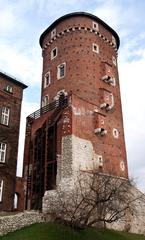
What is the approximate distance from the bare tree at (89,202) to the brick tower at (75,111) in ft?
4.91

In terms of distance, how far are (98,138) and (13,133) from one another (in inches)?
295

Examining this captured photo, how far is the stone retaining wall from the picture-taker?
774 inches

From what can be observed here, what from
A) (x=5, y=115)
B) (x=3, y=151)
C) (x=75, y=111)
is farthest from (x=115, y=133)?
(x=3, y=151)

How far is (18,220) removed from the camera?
20.4 meters

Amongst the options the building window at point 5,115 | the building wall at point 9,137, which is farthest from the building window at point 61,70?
the building window at point 5,115

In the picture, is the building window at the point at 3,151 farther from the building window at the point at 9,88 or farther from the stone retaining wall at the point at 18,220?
the stone retaining wall at the point at 18,220

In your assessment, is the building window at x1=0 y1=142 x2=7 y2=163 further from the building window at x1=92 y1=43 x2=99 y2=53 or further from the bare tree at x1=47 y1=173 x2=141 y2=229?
the building window at x1=92 y1=43 x2=99 y2=53

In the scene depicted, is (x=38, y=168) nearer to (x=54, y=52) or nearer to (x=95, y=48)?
(x=54, y=52)

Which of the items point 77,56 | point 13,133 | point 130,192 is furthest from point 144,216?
point 77,56

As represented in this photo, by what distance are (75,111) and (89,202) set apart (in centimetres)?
916

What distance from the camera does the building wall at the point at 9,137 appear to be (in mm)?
24859

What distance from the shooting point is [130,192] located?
28141mm

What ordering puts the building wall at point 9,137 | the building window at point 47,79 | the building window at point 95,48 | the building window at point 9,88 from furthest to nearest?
1. the building window at point 47,79
2. the building window at point 95,48
3. the building window at point 9,88
4. the building wall at point 9,137

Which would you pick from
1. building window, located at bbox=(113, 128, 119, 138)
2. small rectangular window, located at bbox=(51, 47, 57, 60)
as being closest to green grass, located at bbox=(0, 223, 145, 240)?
building window, located at bbox=(113, 128, 119, 138)
